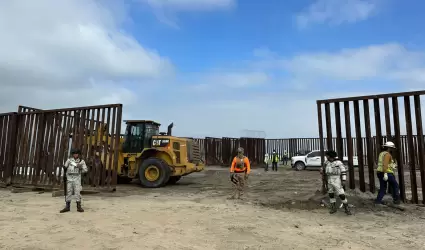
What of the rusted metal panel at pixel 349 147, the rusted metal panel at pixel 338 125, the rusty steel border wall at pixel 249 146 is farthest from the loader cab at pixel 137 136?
the rusty steel border wall at pixel 249 146

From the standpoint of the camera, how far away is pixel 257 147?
2719 centimetres

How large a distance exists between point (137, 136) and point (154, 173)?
161 cm

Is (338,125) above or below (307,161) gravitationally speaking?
above

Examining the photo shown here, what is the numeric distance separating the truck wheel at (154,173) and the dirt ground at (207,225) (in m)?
3.11

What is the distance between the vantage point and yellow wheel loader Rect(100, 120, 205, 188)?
13133mm

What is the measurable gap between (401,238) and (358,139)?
3626mm

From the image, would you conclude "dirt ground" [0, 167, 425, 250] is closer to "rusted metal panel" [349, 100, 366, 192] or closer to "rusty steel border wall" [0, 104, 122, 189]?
"rusted metal panel" [349, 100, 366, 192]

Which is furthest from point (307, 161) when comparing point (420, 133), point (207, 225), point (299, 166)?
point (207, 225)

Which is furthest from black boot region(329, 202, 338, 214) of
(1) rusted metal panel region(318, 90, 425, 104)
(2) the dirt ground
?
(1) rusted metal panel region(318, 90, 425, 104)

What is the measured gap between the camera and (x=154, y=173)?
13.2 meters

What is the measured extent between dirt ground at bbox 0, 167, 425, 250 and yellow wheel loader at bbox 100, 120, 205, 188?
129 inches

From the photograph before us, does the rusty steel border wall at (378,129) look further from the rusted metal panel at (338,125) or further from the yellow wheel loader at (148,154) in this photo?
the yellow wheel loader at (148,154)

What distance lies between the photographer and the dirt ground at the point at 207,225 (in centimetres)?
536

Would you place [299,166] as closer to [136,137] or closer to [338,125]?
[136,137]
